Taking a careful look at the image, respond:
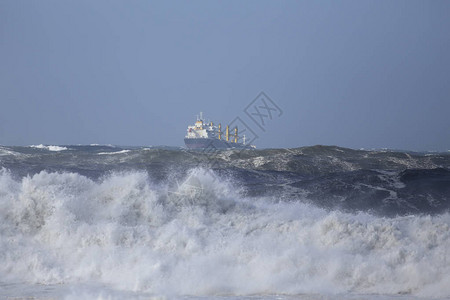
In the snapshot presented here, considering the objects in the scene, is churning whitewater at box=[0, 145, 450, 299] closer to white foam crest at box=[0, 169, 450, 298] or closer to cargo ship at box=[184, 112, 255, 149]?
white foam crest at box=[0, 169, 450, 298]

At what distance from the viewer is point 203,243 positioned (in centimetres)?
822

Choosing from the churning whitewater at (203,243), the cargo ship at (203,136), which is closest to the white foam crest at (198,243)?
the churning whitewater at (203,243)

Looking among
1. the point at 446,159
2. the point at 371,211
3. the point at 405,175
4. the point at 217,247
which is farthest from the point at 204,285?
the point at 446,159

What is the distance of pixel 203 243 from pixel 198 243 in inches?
4.5

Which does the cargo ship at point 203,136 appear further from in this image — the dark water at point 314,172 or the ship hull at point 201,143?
the dark water at point 314,172

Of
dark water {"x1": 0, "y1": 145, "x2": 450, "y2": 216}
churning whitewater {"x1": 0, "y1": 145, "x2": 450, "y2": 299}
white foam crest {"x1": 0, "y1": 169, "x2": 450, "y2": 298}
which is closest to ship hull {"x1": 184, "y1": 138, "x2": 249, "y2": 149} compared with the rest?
dark water {"x1": 0, "y1": 145, "x2": 450, "y2": 216}

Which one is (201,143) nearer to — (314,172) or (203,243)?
(314,172)

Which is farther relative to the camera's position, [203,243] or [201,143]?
[201,143]

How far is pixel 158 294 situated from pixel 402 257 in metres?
3.51

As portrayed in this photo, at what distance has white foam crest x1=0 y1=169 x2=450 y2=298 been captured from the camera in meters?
6.89

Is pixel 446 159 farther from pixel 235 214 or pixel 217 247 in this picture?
pixel 217 247

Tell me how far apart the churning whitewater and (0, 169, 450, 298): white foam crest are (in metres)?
0.02

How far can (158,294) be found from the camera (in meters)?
6.45

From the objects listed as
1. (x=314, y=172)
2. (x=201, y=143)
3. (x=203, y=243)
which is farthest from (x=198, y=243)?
(x=201, y=143)
